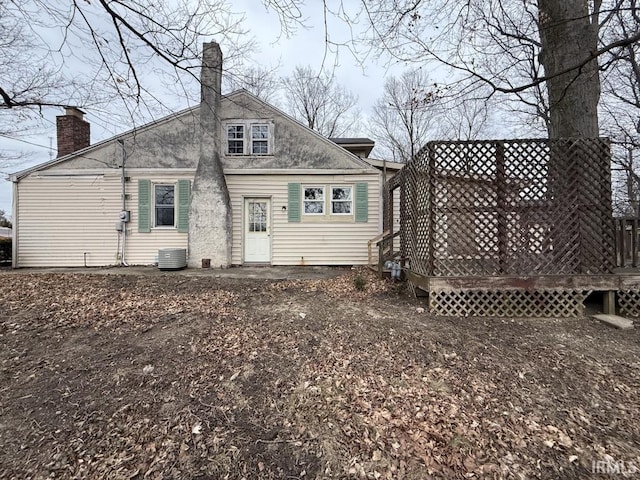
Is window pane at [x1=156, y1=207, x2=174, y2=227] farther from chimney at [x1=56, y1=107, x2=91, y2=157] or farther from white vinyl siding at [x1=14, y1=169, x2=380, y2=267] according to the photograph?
chimney at [x1=56, y1=107, x2=91, y2=157]

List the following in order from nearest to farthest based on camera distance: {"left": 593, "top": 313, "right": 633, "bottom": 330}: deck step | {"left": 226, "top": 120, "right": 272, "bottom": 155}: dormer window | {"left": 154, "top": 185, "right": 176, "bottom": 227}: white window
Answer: {"left": 593, "top": 313, "right": 633, "bottom": 330}: deck step < {"left": 154, "top": 185, "right": 176, "bottom": 227}: white window < {"left": 226, "top": 120, "right": 272, "bottom": 155}: dormer window

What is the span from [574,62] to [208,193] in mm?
8318

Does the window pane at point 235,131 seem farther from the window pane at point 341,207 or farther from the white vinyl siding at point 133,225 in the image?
the window pane at point 341,207

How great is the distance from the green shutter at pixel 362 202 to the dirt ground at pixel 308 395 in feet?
17.1

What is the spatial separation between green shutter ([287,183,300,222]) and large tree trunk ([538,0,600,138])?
6.29 meters

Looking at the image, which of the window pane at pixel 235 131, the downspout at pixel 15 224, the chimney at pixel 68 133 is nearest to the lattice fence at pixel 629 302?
the window pane at pixel 235 131

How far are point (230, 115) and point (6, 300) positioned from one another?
6.95 m

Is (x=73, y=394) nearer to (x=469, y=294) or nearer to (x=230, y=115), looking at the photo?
(x=469, y=294)

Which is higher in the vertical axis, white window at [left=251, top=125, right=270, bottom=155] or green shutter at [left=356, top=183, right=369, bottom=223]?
white window at [left=251, top=125, right=270, bottom=155]

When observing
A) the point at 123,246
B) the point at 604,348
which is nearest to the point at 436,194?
the point at 604,348

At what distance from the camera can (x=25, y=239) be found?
30.0 feet

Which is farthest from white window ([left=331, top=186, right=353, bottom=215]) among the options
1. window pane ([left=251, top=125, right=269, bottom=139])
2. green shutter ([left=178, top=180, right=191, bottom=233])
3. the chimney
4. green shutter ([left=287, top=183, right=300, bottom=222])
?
the chimney

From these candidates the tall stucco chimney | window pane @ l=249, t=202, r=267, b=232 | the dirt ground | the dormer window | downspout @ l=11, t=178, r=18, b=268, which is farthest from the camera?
window pane @ l=249, t=202, r=267, b=232

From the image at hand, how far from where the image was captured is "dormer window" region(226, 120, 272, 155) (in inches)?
372
